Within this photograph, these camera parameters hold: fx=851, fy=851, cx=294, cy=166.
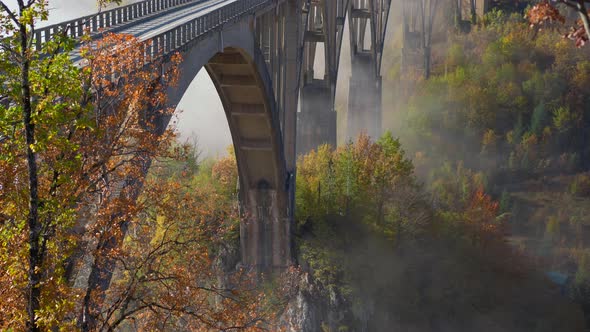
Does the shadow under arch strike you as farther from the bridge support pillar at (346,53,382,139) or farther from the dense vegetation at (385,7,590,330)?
the bridge support pillar at (346,53,382,139)

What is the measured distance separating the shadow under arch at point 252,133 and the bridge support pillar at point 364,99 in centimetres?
2603

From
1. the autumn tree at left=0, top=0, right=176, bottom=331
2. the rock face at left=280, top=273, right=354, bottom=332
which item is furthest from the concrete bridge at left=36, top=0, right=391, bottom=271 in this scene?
the autumn tree at left=0, top=0, right=176, bottom=331

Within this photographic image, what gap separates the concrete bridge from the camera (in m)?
33.7

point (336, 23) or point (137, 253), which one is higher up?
point (336, 23)

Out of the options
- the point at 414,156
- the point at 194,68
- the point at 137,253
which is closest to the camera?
the point at 137,253

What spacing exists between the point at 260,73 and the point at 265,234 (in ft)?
52.2

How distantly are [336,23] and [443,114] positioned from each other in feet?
114

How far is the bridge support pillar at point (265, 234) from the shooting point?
53.8 metres

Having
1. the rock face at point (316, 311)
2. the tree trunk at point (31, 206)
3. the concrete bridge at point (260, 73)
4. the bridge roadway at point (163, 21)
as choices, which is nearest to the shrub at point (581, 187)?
the concrete bridge at point (260, 73)

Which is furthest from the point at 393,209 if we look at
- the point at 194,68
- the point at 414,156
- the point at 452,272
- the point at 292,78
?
the point at 194,68

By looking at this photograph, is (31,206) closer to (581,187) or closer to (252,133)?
(252,133)

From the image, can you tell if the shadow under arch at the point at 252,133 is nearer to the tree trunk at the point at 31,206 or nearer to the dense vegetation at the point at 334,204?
the dense vegetation at the point at 334,204

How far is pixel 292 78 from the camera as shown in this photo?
48.9 metres

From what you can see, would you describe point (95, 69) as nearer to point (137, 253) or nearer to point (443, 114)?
point (137, 253)
